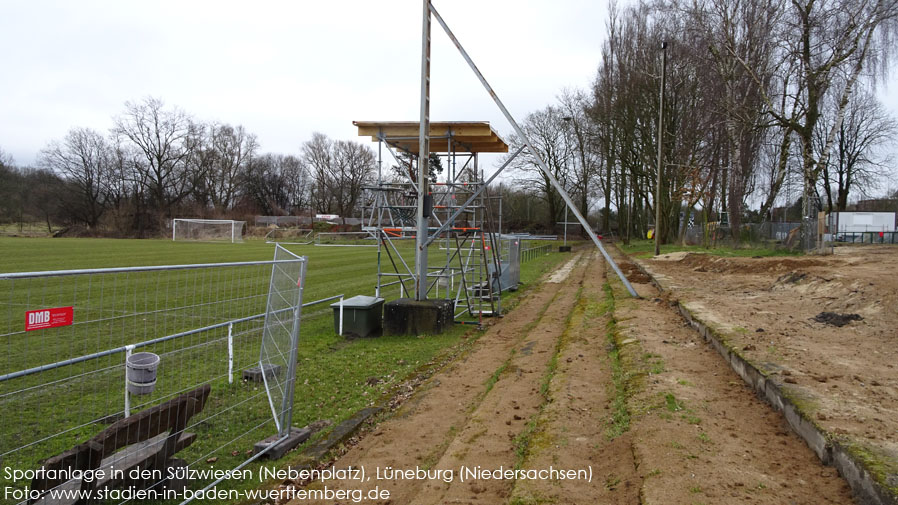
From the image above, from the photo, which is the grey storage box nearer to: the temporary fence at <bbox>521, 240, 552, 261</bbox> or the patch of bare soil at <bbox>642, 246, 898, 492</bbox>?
the patch of bare soil at <bbox>642, 246, 898, 492</bbox>

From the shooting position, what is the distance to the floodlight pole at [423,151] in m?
9.95

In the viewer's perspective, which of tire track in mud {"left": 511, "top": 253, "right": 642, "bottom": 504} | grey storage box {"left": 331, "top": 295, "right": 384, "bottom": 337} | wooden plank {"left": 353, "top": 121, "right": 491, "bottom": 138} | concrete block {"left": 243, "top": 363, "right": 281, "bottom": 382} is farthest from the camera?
wooden plank {"left": 353, "top": 121, "right": 491, "bottom": 138}

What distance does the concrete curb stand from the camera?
2762 mm

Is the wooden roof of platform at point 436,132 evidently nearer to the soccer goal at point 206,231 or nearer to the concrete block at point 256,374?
the concrete block at point 256,374

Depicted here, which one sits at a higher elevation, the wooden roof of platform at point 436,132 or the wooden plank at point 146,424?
the wooden roof of platform at point 436,132

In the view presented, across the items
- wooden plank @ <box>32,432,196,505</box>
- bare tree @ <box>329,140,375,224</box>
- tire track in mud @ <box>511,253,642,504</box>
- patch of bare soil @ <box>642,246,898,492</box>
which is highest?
bare tree @ <box>329,140,375,224</box>

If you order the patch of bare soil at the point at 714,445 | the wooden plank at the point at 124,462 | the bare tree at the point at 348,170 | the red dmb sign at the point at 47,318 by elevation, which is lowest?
the wooden plank at the point at 124,462

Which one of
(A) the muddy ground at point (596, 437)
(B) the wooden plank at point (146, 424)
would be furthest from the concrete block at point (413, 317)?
(B) the wooden plank at point (146, 424)

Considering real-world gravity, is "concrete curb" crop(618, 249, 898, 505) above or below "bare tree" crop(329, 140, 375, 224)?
below

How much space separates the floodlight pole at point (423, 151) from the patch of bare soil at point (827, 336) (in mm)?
4782

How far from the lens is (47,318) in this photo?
2730 mm

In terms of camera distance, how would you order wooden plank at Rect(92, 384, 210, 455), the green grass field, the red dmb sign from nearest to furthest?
the red dmb sign, wooden plank at Rect(92, 384, 210, 455), the green grass field

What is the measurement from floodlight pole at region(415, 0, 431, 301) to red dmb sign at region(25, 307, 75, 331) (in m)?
7.30

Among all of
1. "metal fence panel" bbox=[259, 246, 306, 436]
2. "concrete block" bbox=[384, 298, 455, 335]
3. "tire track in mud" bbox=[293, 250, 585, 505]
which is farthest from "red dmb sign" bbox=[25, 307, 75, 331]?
"concrete block" bbox=[384, 298, 455, 335]
